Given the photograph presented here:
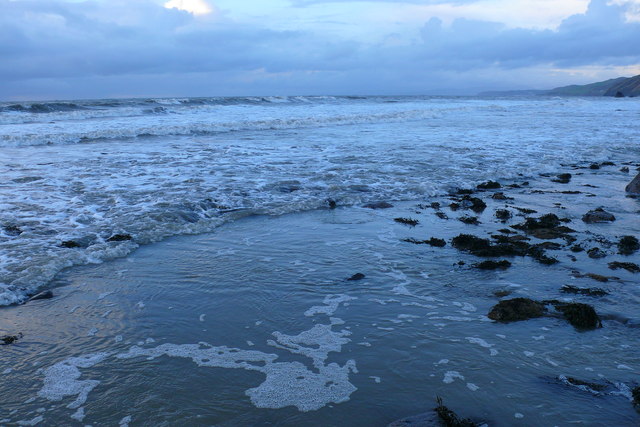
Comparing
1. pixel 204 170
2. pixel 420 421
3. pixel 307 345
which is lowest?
pixel 307 345

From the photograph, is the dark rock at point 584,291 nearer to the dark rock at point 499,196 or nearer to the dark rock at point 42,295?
the dark rock at point 499,196

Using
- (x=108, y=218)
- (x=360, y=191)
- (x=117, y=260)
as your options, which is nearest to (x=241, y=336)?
(x=117, y=260)

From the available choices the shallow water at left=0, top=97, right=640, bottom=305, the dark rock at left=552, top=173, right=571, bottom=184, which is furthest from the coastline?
the dark rock at left=552, top=173, right=571, bottom=184

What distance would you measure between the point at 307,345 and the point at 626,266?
4663 millimetres

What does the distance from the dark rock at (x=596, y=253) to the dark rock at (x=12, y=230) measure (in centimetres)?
887

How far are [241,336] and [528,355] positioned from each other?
266 centimetres

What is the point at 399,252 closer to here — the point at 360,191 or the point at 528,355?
the point at 528,355

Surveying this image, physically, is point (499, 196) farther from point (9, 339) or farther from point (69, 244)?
point (9, 339)

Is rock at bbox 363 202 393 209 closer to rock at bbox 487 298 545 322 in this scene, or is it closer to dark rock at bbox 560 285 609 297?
dark rock at bbox 560 285 609 297

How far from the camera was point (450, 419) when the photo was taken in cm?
324

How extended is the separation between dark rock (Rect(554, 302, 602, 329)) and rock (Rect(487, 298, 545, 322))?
0.86ft

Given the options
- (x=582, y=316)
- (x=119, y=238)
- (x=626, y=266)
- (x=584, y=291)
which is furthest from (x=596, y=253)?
(x=119, y=238)

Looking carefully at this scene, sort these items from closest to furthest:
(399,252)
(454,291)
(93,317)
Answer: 1. (93,317)
2. (454,291)
3. (399,252)

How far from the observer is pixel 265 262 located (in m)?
6.55
